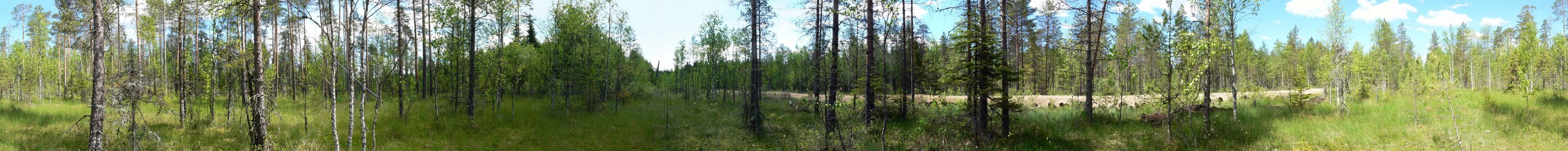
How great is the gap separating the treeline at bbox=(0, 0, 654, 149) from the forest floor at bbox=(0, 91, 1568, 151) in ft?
1.86

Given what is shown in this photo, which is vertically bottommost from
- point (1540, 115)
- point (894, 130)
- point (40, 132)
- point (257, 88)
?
point (894, 130)

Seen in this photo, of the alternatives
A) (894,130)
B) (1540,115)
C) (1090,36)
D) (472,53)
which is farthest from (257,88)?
(1540,115)

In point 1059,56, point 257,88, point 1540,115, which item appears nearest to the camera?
point 257,88

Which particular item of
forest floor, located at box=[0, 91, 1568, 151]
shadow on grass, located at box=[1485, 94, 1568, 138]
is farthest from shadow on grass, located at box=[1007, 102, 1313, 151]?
shadow on grass, located at box=[1485, 94, 1568, 138]

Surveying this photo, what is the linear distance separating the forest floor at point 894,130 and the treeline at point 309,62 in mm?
567

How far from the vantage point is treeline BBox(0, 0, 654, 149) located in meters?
9.25

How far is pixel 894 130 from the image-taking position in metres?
16.0

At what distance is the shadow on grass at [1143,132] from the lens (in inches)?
504

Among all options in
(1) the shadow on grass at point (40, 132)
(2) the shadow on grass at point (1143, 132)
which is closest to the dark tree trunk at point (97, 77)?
(1) the shadow on grass at point (40, 132)

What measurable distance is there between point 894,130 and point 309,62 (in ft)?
54.1

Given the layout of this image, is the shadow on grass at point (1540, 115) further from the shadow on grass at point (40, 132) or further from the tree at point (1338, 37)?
the shadow on grass at point (40, 132)

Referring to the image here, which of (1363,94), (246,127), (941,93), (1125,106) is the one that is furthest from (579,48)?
(1363,94)

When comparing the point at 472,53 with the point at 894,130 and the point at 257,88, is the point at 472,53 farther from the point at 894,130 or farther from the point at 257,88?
the point at 894,130

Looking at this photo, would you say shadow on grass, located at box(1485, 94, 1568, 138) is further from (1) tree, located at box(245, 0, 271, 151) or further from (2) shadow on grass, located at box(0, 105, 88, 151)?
(2) shadow on grass, located at box(0, 105, 88, 151)
